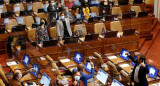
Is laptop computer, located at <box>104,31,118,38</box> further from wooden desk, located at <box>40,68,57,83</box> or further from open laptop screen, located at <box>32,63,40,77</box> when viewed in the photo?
open laptop screen, located at <box>32,63,40,77</box>

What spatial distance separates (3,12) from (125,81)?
7358 mm

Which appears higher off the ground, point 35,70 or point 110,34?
point 110,34

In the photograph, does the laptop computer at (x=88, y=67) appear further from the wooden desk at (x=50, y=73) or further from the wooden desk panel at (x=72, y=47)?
the wooden desk panel at (x=72, y=47)

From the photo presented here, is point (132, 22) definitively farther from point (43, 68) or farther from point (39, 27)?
point (43, 68)

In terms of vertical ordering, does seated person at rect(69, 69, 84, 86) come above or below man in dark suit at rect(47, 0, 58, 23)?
below

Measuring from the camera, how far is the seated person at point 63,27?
12.4 meters

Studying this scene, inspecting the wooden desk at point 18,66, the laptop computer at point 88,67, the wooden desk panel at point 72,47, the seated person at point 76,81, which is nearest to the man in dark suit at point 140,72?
the seated person at point 76,81

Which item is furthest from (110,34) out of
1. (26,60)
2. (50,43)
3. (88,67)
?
(26,60)

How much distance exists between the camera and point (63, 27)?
494 inches

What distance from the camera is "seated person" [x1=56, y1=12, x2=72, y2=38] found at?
12.4 m

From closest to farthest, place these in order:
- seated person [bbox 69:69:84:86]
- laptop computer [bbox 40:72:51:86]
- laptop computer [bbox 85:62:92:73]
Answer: seated person [bbox 69:69:84:86], laptop computer [bbox 40:72:51:86], laptop computer [bbox 85:62:92:73]

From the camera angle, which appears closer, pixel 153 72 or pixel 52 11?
pixel 153 72

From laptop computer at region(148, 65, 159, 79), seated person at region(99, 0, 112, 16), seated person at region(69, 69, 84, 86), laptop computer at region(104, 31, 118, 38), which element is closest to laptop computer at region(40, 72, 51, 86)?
seated person at region(69, 69, 84, 86)

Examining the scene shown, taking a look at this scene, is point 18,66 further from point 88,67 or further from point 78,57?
point 88,67
